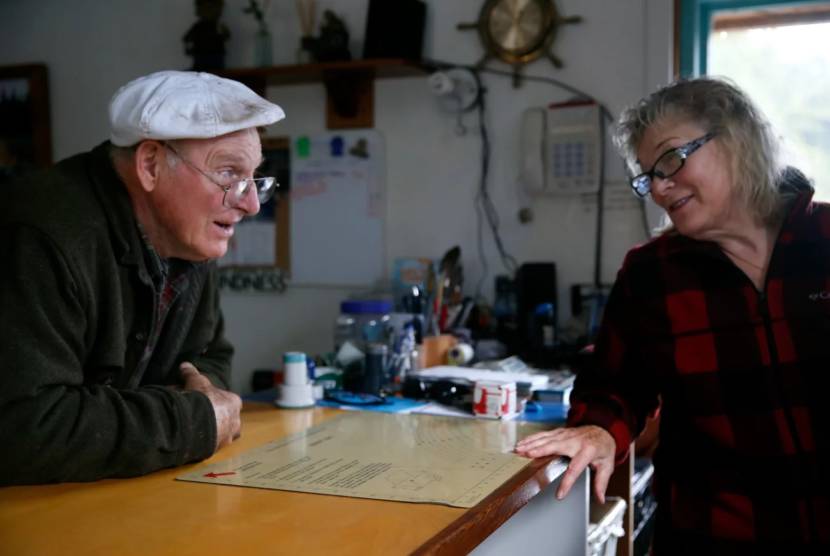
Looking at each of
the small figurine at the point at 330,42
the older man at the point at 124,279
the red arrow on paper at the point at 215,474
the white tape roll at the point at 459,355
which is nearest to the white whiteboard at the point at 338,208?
the small figurine at the point at 330,42

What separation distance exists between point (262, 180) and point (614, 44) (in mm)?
1741

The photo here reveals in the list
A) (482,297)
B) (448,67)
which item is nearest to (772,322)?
(482,297)

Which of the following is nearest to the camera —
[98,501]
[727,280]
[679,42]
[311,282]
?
[98,501]

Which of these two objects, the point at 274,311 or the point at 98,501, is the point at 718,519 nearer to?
the point at 98,501

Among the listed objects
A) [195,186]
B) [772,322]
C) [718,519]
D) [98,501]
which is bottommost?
[718,519]

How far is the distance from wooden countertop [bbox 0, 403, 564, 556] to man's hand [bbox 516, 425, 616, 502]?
0.18 metres

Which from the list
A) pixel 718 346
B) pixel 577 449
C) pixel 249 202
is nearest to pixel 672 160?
pixel 718 346

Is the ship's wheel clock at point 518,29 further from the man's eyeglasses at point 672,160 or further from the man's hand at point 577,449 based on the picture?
the man's hand at point 577,449

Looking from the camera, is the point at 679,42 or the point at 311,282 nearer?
the point at 679,42

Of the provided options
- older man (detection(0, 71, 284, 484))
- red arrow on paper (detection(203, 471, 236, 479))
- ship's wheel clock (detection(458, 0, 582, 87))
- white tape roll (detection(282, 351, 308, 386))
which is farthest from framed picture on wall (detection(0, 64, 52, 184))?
red arrow on paper (detection(203, 471, 236, 479))

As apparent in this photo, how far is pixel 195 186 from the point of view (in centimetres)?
153

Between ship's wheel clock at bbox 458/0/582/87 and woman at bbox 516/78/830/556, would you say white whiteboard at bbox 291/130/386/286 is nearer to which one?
ship's wheel clock at bbox 458/0/582/87

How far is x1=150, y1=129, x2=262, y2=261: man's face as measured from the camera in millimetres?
1515

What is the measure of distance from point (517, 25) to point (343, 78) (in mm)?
651
